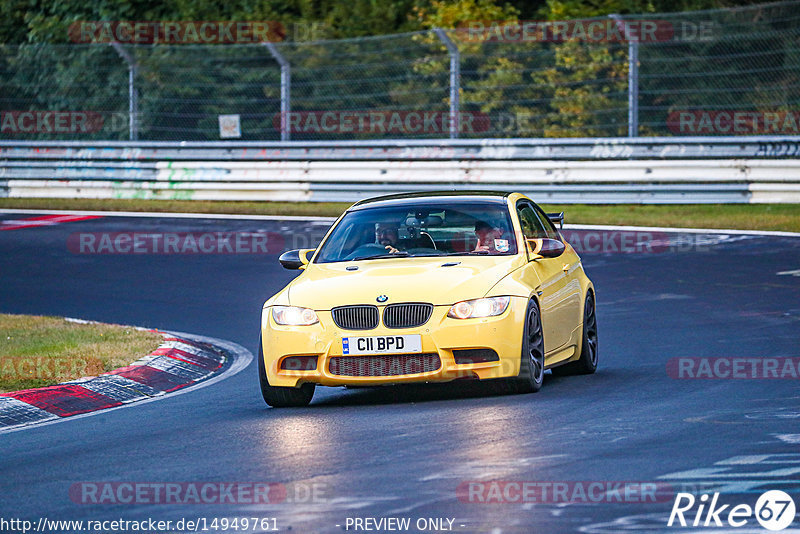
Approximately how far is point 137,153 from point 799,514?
2258 cm

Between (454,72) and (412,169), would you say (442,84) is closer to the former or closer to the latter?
(454,72)

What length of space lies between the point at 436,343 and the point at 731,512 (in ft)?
11.5

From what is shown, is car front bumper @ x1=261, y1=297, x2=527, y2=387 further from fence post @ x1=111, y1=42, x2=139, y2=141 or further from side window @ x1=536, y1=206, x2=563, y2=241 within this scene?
fence post @ x1=111, y1=42, x2=139, y2=141

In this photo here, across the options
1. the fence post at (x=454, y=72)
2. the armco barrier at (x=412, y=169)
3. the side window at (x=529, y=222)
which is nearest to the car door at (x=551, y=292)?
the side window at (x=529, y=222)

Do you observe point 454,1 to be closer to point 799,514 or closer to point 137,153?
point 137,153

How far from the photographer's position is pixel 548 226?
11914 mm

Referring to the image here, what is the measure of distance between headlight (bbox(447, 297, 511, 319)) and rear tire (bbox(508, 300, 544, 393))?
8.7 inches

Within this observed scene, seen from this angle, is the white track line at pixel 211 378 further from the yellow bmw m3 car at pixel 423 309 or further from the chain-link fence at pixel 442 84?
the chain-link fence at pixel 442 84

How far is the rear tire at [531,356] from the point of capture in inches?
377

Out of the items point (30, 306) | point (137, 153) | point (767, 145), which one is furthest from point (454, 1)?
point (30, 306)

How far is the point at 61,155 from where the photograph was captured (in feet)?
92.0

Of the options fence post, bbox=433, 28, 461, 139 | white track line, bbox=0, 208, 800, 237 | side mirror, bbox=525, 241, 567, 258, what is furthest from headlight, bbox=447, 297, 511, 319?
fence post, bbox=433, 28, 461, 139

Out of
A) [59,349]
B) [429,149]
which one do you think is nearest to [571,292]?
[59,349]

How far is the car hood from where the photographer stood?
9539mm
